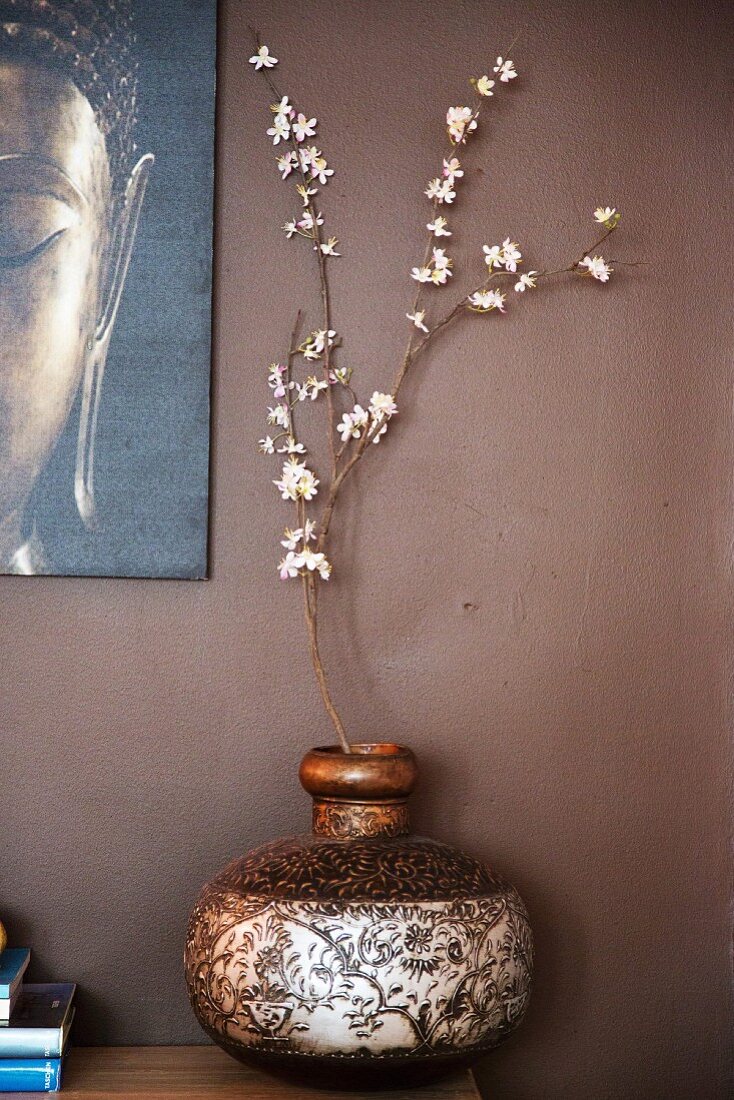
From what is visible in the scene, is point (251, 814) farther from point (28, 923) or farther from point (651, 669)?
point (651, 669)

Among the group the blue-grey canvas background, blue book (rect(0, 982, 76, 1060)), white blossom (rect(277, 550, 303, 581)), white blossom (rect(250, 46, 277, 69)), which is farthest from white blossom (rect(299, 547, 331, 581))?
white blossom (rect(250, 46, 277, 69))

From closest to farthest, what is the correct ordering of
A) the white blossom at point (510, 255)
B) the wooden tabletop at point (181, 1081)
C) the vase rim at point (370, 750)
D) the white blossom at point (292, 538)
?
the wooden tabletop at point (181, 1081) → the vase rim at point (370, 750) → the white blossom at point (292, 538) → the white blossom at point (510, 255)

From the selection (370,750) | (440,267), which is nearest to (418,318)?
(440,267)

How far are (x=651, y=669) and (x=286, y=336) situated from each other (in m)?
0.93

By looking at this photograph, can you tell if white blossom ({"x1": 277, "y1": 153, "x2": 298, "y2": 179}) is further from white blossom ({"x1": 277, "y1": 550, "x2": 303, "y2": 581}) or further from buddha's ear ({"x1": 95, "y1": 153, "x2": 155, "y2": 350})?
white blossom ({"x1": 277, "y1": 550, "x2": 303, "y2": 581})

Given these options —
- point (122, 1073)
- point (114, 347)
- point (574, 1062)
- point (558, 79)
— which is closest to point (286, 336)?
point (114, 347)

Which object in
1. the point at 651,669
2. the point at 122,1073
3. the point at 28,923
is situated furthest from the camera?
the point at 651,669

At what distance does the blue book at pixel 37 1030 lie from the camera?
5.09 feet

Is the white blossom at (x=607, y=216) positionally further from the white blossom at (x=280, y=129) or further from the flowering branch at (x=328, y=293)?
the white blossom at (x=280, y=129)

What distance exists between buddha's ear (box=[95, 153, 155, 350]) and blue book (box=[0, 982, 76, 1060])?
1.13m

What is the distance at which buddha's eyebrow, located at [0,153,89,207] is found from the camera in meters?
1.87

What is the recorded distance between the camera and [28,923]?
181cm

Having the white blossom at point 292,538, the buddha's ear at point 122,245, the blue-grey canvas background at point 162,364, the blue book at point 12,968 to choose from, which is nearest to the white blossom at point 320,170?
the blue-grey canvas background at point 162,364

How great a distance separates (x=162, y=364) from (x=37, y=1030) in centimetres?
112
